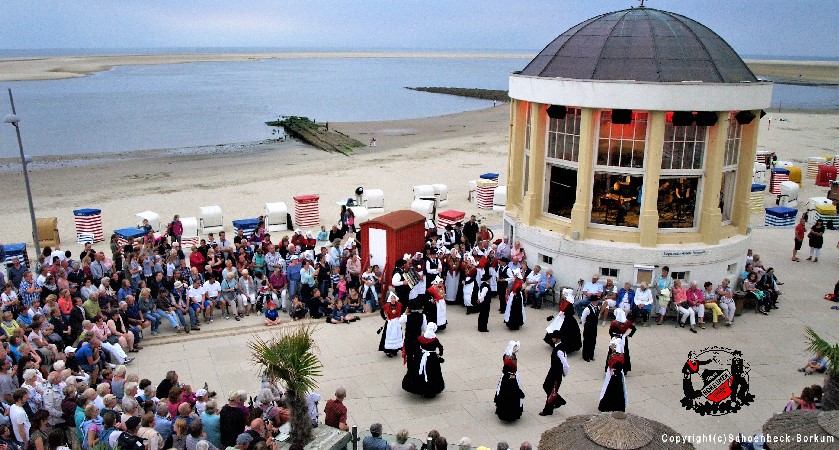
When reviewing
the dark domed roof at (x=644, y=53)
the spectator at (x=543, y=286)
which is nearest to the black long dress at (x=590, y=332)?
the spectator at (x=543, y=286)

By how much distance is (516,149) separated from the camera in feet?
62.0

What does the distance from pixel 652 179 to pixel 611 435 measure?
10360 millimetres

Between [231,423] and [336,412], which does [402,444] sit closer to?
[336,412]

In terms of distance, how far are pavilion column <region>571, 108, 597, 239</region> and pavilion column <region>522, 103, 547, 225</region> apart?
118cm

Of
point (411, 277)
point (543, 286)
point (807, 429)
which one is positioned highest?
point (807, 429)

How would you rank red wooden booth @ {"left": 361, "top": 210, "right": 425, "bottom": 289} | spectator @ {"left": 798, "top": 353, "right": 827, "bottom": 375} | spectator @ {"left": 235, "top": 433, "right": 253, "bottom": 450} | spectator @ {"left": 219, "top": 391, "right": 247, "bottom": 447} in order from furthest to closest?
red wooden booth @ {"left": 361, "top": 210, "right": 425, "bottom": 289} < spectator @ {"left": 798, "top": 353, "right": 827, "bottom": 375} < spectator @ {"left": 219, "top": 391, "right": 247, "bottom": 447} < spectator @ {"left": 235, "top": 433, "right": 253, "bottom": 450}

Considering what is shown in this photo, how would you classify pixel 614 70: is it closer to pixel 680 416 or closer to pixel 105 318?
pixel 680 416

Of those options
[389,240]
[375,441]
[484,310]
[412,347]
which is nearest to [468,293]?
[484,310]

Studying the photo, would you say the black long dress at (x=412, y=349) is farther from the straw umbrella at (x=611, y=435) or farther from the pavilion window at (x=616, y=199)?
the pavilion window at (x=616, y=199)

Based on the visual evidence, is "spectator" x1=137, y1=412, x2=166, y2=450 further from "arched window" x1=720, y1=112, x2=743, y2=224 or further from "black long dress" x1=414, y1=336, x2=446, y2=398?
"arched window" x1=720, y1=112, x2=743, y2=224

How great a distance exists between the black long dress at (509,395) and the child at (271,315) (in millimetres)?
6484

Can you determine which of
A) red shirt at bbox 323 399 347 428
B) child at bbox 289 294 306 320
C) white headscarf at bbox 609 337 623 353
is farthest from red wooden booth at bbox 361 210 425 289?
white headscarf at bbox 609 337 623 353

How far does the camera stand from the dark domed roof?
52.5 ft

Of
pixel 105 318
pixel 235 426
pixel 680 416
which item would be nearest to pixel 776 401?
pixel 680 416
